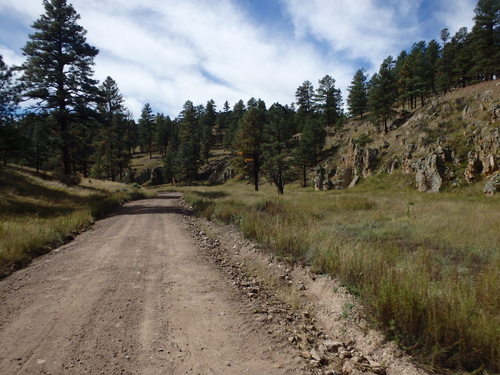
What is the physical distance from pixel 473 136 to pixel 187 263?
32.3 metres

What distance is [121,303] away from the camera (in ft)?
14.3

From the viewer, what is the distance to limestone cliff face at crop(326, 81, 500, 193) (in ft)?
78.9

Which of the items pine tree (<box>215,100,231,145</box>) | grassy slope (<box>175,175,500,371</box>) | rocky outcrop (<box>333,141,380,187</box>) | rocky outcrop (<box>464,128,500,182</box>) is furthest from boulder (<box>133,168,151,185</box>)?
grassy slope (<box>175,175,500,371</box>)

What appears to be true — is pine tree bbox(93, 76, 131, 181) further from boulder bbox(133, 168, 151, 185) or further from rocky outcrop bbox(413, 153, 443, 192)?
rocky outcrop bbox(413, 153, 443, 192)

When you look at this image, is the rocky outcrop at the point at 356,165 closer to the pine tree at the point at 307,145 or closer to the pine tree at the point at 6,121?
the pine tree at the point at 307,145

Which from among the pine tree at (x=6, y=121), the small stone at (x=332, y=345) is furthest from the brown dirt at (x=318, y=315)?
the pine tree at (x=6, y=121)

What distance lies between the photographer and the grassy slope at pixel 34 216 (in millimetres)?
7000

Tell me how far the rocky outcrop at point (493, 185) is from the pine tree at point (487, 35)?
3740 centimetres

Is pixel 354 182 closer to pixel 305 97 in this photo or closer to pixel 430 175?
pixel 430 175

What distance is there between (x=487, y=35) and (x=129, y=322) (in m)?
65.1

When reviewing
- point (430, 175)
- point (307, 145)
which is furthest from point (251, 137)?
point (430, 175)

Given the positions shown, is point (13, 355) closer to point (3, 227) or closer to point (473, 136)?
point (3, 227)

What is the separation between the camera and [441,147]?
1101 inches

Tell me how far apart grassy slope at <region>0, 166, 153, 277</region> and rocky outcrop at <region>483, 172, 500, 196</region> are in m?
26.8
